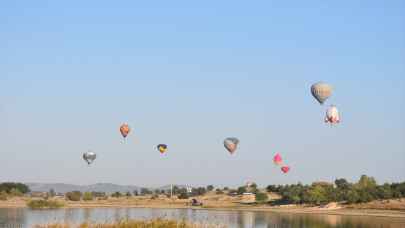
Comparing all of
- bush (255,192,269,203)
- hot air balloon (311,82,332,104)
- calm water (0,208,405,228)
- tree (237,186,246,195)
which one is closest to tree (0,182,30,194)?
tree (237,186,246,195)

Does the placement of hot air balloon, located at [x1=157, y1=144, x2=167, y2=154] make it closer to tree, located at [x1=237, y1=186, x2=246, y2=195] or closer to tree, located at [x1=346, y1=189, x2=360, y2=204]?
tree, located at [x1=346, y1=189, x2=360, y2=204]

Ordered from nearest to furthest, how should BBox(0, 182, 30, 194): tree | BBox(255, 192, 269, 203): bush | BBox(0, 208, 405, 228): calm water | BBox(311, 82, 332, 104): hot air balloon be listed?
BBox(0, 208, 405, 228): calm water < BBox(311, 82, 332, 104): hot air balloon < BBox(255, 192, 269, 203): bush < BBox(0, 182, 30, 194): tree

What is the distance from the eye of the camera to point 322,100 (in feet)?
247

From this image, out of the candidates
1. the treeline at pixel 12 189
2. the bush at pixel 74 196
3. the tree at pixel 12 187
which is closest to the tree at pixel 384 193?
the bush at pixel 74 196

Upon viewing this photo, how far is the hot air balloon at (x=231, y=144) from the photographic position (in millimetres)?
93250

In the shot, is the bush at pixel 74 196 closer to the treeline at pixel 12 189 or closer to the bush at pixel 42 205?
the treeline at pixel 12 189

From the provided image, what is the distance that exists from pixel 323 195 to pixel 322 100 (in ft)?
118

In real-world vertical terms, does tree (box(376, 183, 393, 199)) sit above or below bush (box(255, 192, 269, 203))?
above

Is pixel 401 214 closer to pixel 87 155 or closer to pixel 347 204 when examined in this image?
pixel 347 204

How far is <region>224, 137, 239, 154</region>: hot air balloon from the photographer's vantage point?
93.2m

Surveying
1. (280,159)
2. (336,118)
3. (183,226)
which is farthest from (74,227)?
(280,159)

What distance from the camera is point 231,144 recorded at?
93.4 meters

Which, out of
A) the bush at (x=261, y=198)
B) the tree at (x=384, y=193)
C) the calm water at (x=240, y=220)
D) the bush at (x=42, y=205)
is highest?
the tree at (x=384, y=193)

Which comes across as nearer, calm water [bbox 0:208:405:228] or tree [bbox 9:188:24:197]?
calm water [bbox 0:208:405:228]
